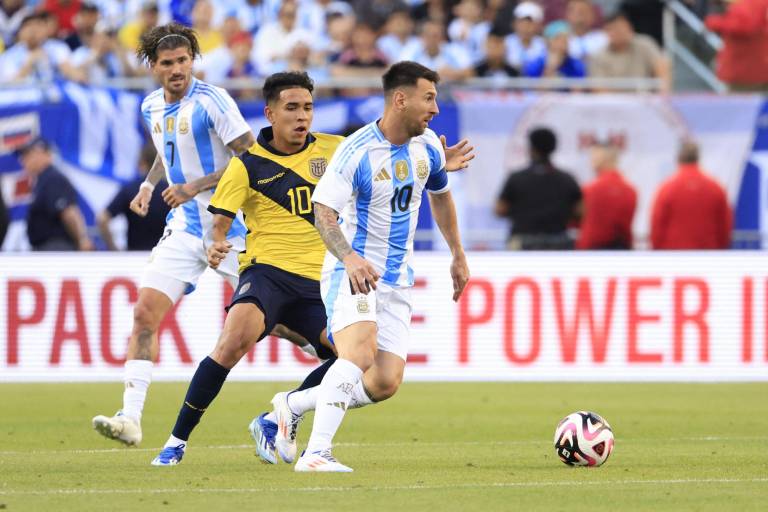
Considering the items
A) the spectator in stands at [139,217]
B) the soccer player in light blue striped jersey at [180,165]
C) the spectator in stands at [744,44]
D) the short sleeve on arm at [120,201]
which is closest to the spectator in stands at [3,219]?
the spectator in stands at [139,217]

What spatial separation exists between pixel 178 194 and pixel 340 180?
5.73ft

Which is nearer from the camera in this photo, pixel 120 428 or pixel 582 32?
pixel 120 428

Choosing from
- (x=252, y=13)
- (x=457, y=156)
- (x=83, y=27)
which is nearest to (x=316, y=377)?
(x=457, y=156)

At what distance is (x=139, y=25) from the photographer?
65.7ft

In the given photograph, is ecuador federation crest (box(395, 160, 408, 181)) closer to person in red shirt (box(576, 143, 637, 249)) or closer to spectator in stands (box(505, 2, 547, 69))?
person in red shirt (box(576, 143, 637, 249))

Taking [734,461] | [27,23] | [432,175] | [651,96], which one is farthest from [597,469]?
[27,23]

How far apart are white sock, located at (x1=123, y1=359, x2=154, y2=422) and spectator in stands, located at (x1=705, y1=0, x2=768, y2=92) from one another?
10.5 m

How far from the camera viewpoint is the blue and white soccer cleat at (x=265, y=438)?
30.9 ft

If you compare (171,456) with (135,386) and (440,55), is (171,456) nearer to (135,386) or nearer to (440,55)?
(135,386)

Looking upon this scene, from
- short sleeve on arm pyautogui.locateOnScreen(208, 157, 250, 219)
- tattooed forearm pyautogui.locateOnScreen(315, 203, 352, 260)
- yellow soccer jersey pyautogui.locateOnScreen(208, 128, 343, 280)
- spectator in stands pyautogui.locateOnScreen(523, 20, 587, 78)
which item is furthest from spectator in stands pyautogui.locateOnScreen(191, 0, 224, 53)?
tattooed forearm pyautogui.locateOnScreen(315, 203, 352, 260)

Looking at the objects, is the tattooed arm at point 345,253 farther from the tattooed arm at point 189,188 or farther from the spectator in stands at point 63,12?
the spectator in stands at point 63,12

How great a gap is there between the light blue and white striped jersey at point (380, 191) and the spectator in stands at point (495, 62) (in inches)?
400

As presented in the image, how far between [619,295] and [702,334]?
36.3 inches

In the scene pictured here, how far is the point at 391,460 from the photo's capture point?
31.8 feet
